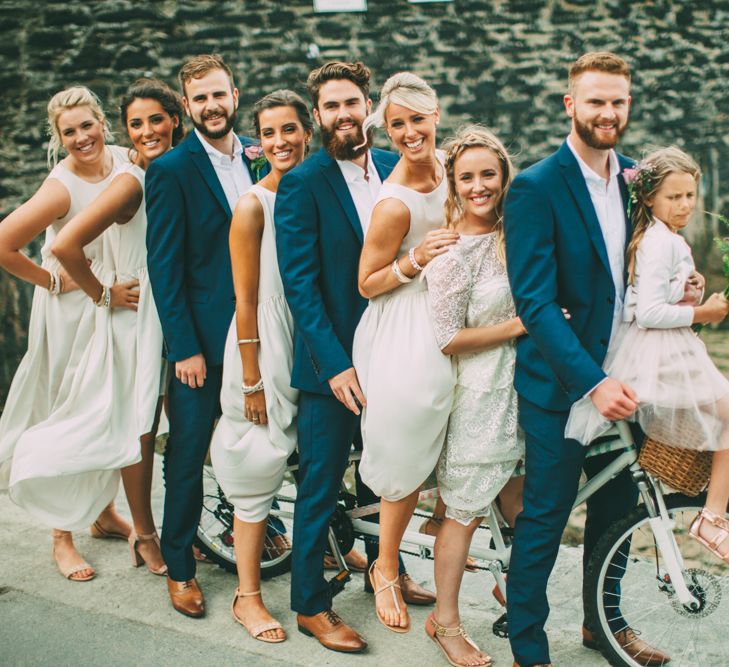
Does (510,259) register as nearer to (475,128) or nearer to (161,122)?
(475,128)

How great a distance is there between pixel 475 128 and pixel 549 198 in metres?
0.43

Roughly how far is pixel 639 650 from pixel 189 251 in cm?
228

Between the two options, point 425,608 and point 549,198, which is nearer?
point 549,198

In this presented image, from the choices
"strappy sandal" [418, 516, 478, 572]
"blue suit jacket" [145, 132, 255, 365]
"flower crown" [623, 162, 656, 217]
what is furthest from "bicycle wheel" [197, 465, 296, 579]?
"flower crown" [623, 162, 656, 217]

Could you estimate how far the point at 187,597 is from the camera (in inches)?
150

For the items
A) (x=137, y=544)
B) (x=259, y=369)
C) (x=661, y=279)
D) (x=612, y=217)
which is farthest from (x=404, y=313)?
(x=137, y=544)

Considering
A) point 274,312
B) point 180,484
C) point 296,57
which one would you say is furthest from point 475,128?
point 296,57

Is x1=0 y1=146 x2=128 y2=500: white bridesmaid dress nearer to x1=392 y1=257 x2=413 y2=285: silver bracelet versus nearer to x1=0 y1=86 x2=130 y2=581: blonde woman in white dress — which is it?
x1=0 y1=86 x2=130 y2=581: blonde woman in white dress

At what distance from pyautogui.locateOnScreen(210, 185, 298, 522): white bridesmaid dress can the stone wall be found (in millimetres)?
5671

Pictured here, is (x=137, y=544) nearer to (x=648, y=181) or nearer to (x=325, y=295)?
(x=325, y=295)

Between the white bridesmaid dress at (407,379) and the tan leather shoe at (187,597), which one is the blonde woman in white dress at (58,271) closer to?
the tan leather shoe at (187,597)

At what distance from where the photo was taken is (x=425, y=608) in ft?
12.4

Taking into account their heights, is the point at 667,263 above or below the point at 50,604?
above

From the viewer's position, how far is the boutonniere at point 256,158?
3662 mm
